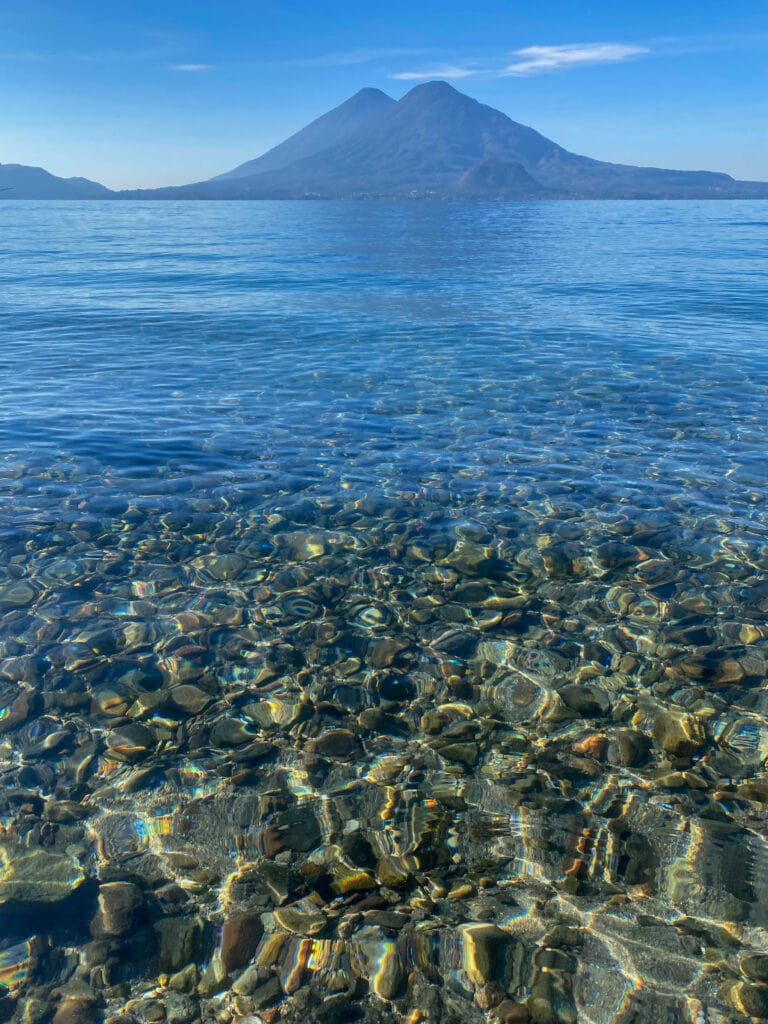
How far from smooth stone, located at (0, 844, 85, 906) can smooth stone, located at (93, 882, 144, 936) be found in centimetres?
27

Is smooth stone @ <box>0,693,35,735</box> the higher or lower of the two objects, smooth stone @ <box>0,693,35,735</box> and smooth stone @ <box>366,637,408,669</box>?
the higher

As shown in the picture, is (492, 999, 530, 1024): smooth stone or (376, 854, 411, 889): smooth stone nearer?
(492, 999, 530, 1024): smooth stone

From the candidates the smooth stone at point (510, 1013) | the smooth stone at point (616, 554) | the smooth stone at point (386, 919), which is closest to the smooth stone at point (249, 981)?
the smooth stone at point (386, 919)

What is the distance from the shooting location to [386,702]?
6906 millimetres

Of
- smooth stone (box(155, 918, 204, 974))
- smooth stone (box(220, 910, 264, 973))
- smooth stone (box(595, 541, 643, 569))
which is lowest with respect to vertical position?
smooth stone (box(595, 541, 643, 569))

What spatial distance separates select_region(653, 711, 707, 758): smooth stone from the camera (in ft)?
20.5

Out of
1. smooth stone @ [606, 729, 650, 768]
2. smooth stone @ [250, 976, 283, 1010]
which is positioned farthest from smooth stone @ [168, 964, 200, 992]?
smooth stone @ [606, 729, 650, 768]

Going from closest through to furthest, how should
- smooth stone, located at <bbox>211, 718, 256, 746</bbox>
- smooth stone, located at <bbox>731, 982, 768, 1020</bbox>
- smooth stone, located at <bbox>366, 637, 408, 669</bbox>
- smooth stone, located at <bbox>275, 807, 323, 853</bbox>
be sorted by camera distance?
smooth stone, located at <bbox>731, 982, 768, 1020</bbox> < smooth stone, located at <bbox>275, 807, 323, 853</bbox> < smooth stone, located at <bbox>211, 718, 256, 746</bbox> < smooth stone, located at <bbox>366, 637, 408, 669</bbox>

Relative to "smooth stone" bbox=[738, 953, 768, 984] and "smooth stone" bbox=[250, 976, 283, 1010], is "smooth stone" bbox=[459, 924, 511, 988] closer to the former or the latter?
"smooth stone" bbox=[250, 976, 283, 1010]

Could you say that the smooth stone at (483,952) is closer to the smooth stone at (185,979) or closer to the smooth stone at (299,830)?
the smooth stone at (299,830)

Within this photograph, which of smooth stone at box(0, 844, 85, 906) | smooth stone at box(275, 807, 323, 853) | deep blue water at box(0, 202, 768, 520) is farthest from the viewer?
deep blue water at box(0, 202, 768, 520)

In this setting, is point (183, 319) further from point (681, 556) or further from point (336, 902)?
point (336, 902)

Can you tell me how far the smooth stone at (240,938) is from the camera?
445 cm

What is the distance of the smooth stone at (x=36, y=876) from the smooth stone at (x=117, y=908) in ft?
0.87
